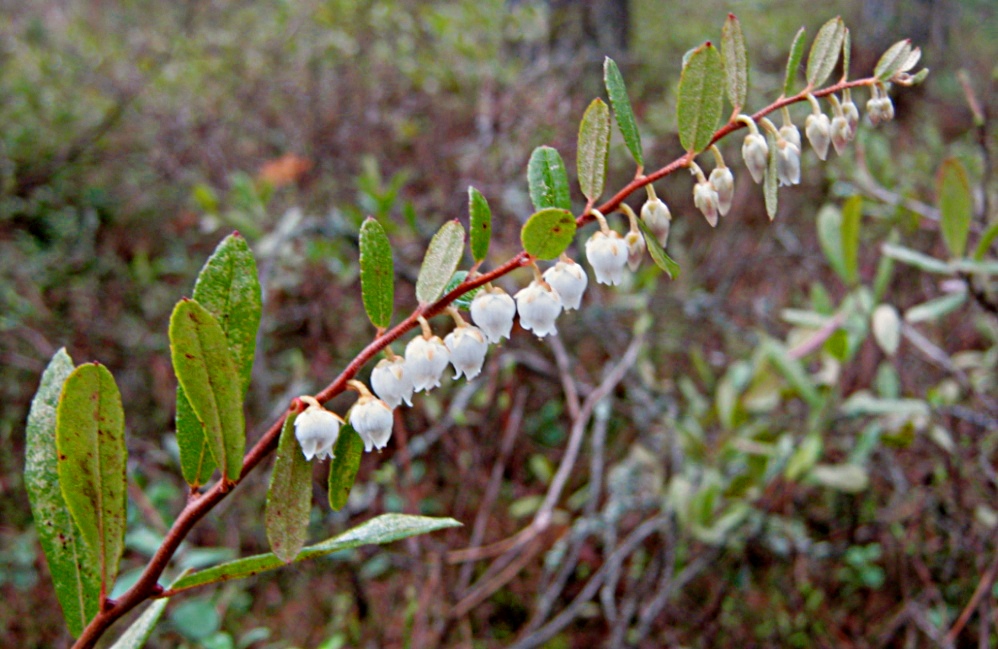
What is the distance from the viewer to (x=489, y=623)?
82.9 inches

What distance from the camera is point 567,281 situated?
0.71 meters

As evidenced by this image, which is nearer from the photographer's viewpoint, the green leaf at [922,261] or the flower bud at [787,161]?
the flower bud at [787,161]

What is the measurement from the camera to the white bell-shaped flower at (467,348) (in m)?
0.69

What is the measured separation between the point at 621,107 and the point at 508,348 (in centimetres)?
183

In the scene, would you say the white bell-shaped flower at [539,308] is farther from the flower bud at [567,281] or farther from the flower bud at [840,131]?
the flower bud at [840,131]

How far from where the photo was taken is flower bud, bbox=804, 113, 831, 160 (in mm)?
763

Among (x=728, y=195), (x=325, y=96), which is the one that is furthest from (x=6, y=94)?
(x=728, y=195)

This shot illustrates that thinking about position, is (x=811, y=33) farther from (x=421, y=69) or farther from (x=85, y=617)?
(x=85, y=617)

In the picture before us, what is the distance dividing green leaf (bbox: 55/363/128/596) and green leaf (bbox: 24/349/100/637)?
5 cm

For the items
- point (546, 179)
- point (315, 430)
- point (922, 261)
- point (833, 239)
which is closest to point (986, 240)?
point (922, 261)

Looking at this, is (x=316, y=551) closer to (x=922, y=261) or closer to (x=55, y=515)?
(x=55, y=515)

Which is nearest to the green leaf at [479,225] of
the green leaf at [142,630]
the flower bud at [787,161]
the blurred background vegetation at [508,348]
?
the flower bud at [787,161]

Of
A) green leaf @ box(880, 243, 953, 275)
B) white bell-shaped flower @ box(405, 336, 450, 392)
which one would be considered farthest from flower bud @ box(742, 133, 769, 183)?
green leaf @ box(880, 243, 953, 275)

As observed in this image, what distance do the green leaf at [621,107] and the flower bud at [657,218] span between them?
0.05 meters
